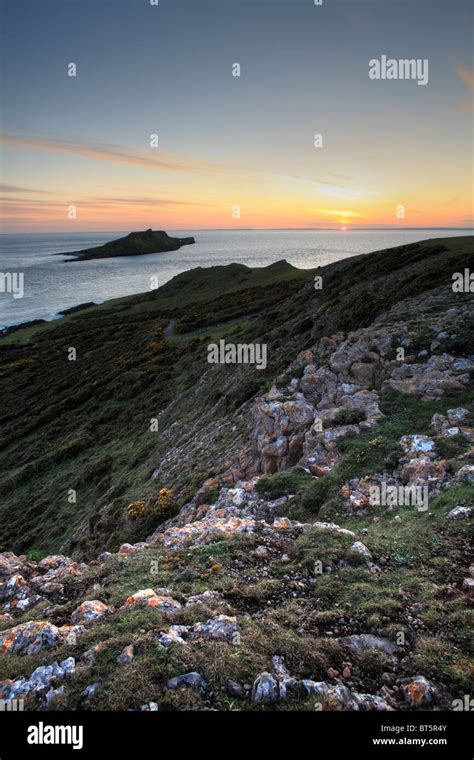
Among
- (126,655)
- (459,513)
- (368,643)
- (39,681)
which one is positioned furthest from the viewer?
(459,513)

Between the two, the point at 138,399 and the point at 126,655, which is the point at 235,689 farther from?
the point at 138,399

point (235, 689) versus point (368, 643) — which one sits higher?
point (235, 689)

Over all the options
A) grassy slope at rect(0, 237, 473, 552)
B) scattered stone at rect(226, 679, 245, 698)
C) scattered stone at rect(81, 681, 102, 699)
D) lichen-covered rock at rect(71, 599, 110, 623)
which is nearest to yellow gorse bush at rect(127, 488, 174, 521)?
grassy slope at rect(0, 237, 473, 552)

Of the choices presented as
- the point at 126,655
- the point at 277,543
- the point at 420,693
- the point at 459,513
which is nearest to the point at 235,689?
the point at 126,655

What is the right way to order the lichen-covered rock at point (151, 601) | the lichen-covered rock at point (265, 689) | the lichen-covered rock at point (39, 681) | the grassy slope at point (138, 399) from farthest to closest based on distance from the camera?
the grassy slope at point (138, 399)
the lichen-covered rock at point (151, 601)
the lichen-covered rock at point (39, 681)
the lichen-covered rock at point (265, 689)

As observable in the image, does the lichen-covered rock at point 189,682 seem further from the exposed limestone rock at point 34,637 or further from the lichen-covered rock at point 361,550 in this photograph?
the lichen-covered rock at point 361,550

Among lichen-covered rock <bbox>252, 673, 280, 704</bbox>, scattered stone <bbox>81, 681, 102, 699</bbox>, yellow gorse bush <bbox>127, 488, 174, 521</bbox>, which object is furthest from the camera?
yellow gorse bush <bbox>127, 488, 174, 521</bbox>

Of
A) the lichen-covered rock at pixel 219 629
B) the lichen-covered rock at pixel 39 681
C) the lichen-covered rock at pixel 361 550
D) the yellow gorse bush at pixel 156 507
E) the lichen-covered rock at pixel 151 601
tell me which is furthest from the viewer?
the yellow gorse bush at pixel 156 507

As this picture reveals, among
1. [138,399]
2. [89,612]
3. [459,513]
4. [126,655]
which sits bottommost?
[138,399]

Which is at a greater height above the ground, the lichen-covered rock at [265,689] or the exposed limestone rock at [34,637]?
the lichen-covered rock at [265,689]

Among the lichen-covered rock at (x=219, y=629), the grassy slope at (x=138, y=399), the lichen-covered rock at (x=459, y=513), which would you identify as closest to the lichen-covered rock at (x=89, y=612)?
the lichen-covered rock at (x=219, y=629)

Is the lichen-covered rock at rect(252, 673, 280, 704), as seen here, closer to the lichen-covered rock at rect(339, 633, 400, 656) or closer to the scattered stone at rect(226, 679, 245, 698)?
the scattered stone at rect(226, 679, 245, 698)

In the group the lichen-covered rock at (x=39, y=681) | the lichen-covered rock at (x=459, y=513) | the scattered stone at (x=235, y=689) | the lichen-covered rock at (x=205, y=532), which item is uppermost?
the lichen-covered rock at (x=459, y=513)
